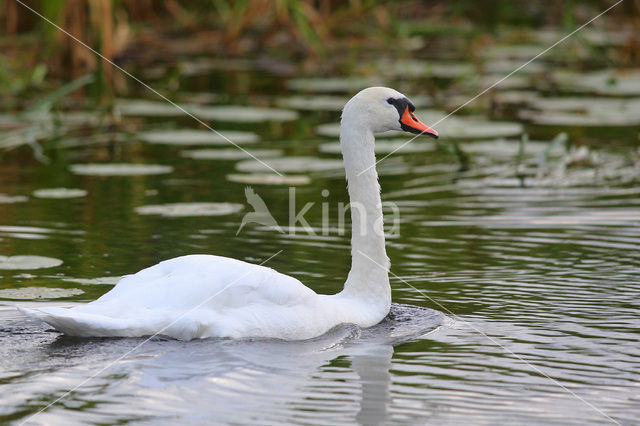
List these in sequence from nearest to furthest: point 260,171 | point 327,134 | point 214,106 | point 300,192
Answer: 1. point 300,192
2. point 260,171
3. point 327,134
4. point 214,106

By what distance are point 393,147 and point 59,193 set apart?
3896 mm

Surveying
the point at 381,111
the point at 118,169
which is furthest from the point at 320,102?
the point at 381,111

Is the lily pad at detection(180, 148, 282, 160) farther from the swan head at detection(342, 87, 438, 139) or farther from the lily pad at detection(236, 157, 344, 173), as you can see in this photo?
the swan head at detection(342, 87, 438, 139)

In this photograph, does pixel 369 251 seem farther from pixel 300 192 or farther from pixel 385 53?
pixel 385 53

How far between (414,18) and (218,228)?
12377 millimetres

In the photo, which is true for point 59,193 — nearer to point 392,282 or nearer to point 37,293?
point 37,293

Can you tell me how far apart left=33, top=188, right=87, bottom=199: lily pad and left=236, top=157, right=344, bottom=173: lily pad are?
5.42ft

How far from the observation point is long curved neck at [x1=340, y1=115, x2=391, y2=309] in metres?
7.02

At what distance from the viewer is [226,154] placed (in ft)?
40.1

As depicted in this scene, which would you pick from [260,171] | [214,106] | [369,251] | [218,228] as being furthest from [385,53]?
[369,251]

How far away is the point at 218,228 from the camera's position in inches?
365

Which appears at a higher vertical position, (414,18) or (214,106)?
(414,18)

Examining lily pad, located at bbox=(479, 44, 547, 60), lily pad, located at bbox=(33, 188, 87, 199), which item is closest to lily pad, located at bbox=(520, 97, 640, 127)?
lily pad, located at bbox=(479, 44, 547, 60)

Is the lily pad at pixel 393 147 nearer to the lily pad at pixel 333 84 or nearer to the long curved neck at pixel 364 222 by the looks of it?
the lily pad at pixel 333 84
